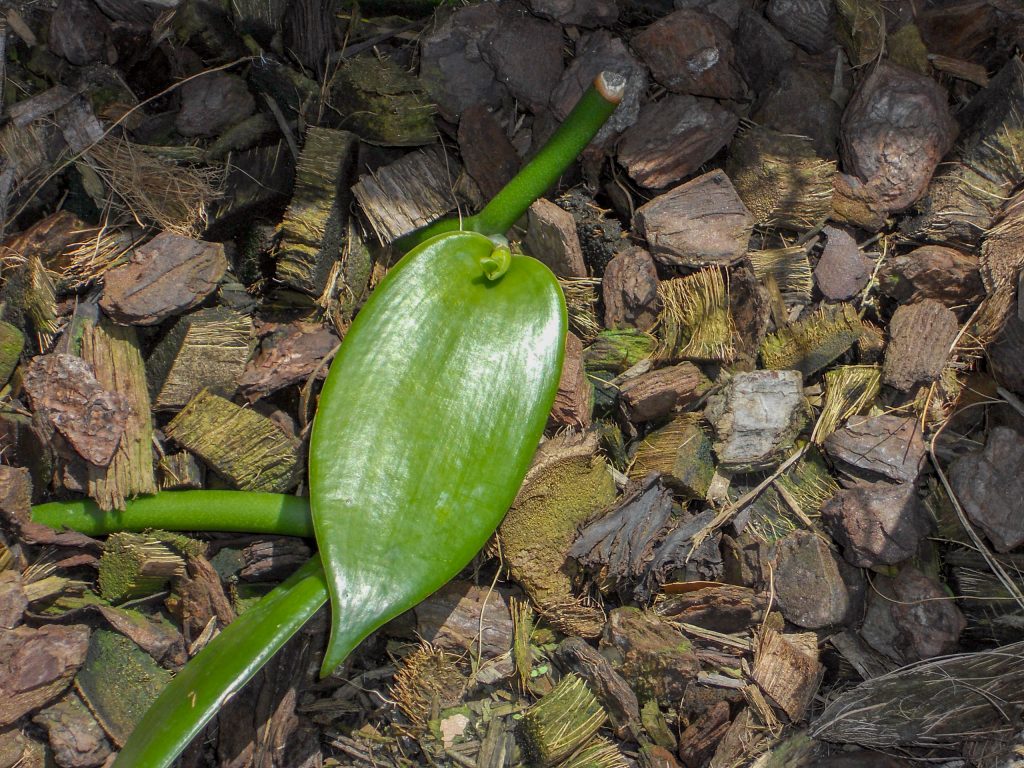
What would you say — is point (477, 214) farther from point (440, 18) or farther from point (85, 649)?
point (85, 649)

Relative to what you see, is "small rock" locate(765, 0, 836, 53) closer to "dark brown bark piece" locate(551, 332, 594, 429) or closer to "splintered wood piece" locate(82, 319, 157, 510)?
"dark brown bark piece" locate(551, 332, 594, 429)

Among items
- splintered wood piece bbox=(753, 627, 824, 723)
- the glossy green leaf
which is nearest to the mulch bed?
splintered wood piece bbox=(753, 627, 824, 723)

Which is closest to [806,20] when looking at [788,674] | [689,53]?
[689,53]

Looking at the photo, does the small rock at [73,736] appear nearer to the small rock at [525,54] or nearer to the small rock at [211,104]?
the small rock at [211,104]

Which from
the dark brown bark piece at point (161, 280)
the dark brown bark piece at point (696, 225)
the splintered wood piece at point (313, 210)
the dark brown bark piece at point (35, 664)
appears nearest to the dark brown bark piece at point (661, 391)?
the dark brown bark piece at point (696, 225)

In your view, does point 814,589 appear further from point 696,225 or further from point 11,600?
point 11,600

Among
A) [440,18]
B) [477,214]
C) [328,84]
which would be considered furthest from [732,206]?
[328,84]
